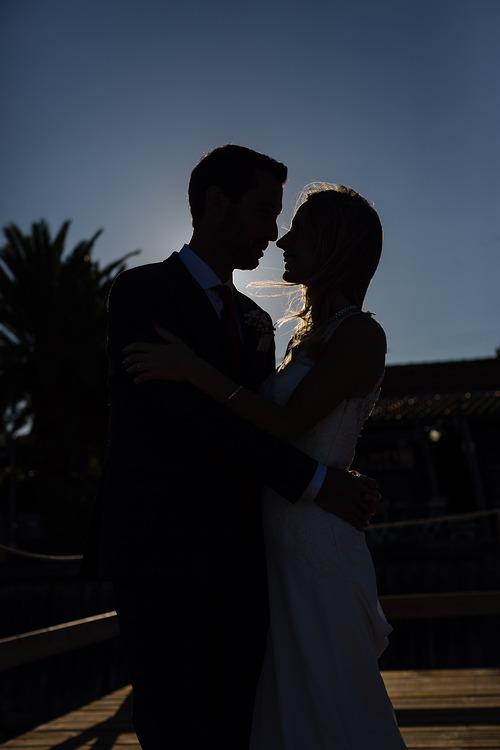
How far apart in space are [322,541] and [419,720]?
3000mm

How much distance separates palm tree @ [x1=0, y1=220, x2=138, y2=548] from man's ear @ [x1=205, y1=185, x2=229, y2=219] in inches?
715

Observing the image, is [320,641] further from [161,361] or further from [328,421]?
[161,361]

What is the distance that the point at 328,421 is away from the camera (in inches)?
101

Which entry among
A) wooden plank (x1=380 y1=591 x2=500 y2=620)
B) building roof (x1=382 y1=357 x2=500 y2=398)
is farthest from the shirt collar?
building roof (x1=382 y1=357 x2=500 y2=398)

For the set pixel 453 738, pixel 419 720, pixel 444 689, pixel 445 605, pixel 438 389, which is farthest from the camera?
pixel 438 389

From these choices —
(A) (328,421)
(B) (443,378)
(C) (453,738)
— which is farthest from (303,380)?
(B) (443,378)

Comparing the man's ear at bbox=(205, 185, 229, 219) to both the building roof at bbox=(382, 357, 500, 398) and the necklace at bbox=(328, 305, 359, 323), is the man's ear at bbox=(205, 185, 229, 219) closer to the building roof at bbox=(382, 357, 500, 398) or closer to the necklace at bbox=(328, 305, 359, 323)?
the necklace at bbox=(328, 305, 359, 323)

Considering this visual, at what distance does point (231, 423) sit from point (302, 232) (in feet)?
2.78

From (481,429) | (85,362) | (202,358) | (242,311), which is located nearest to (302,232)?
(242,311)

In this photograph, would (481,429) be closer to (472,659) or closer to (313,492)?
(472,659)

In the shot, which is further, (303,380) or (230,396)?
(303,380)

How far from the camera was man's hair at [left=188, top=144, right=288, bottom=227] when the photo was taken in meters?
2.74

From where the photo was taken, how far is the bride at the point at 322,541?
2334mm

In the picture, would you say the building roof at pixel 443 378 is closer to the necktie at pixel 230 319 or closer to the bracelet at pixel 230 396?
the necktie at pixel 230 319
